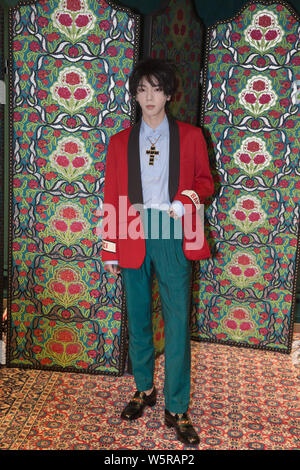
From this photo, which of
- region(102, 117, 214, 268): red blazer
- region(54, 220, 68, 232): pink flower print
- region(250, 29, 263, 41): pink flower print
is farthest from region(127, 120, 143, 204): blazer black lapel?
region(250, 29, 263, 41): pink flower print

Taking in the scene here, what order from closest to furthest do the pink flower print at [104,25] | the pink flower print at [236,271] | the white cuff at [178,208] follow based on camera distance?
the white cuff at [178,208] → the pink flower print at [104,25] → the pink flower print at [236,271]

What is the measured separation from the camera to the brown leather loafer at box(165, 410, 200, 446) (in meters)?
2.41

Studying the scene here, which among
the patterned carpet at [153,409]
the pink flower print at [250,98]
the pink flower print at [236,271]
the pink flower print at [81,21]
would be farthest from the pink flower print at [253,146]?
the patterned carpet at [153,409]

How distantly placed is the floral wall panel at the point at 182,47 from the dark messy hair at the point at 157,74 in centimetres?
51

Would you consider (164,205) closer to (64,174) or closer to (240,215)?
(64,174)

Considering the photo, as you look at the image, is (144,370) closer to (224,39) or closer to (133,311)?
(133,311)

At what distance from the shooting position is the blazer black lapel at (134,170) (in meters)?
2.38

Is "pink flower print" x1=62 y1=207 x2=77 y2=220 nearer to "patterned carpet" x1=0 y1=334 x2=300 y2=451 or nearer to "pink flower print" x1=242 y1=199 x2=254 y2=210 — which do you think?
"patterned carpet" x1=0 y1=334 x2=300 y2=451

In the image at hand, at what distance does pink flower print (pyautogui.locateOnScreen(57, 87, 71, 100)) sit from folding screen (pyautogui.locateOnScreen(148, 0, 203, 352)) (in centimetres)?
53

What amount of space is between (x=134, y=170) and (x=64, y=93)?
2.67ft

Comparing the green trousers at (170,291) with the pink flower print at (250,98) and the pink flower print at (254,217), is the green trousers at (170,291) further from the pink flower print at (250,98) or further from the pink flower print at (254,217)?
the pink flower print at (250,98)

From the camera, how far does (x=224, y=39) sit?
127 inches

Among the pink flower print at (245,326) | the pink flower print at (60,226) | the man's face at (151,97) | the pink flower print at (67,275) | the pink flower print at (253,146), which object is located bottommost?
the pink flower print at (245,326)

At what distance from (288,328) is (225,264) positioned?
0.65 m
